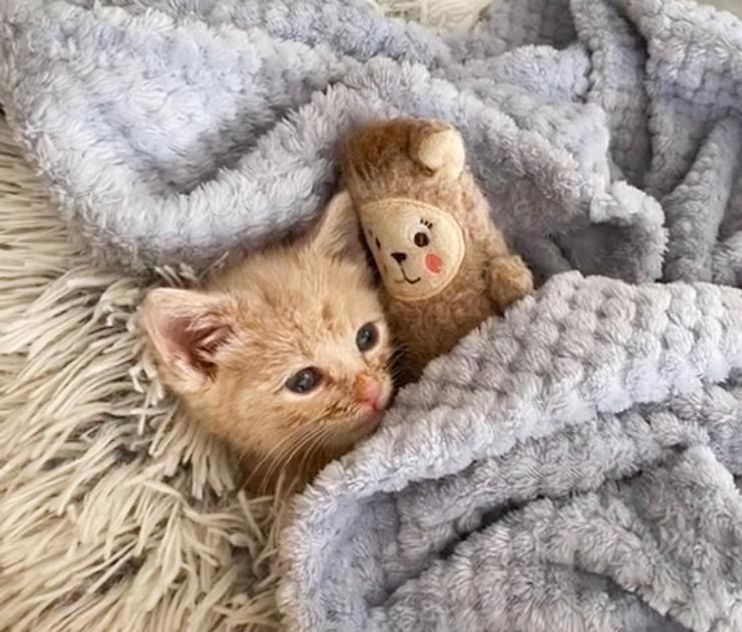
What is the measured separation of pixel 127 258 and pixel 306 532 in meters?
0.31

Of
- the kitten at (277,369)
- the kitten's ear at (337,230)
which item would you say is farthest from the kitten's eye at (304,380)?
the kitten's ear at (337,230)

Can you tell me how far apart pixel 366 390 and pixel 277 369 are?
0.26ft

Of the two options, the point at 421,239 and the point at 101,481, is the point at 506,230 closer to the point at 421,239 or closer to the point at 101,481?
the point at 421,239

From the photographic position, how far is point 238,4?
1.06 meters

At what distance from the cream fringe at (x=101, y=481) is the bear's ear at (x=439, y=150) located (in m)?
0.26

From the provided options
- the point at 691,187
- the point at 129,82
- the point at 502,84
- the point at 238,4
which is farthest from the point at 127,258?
the point at 691,187

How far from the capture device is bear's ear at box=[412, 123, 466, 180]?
868mm

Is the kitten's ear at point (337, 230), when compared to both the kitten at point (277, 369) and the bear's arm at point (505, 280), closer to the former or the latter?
the kitten at point (277, 369)

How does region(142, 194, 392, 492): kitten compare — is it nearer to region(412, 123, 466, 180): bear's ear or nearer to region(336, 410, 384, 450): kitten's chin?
region(336, 410, 384, 450): kitten's chin

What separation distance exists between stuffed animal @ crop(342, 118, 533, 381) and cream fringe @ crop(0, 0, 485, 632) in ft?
0.65

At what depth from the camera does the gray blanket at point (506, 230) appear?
81 centimetres

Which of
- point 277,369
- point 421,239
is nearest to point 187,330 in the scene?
point 277,369

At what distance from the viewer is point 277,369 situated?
0.91 m

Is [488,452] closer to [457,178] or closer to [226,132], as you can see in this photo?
[457,178]
